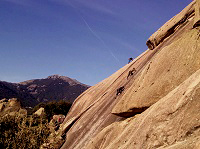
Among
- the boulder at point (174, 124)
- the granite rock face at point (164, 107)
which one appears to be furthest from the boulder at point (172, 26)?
the boulder at point (174, 124)

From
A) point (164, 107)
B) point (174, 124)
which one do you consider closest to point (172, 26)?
point (164, 107)

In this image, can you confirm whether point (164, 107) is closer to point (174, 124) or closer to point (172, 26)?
point (174, 124)

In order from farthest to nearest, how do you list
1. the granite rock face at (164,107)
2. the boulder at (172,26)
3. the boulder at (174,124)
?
1. the boulder at (172,26)
2. the granite rock face at (164,107)
3. the boulder at (174,124)

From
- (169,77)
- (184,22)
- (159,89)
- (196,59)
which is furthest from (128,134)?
(184,22)

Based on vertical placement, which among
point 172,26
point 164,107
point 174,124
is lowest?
point 174,124

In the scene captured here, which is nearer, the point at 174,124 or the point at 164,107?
the point at 174,124

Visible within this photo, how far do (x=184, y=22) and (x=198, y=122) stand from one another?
659 inches

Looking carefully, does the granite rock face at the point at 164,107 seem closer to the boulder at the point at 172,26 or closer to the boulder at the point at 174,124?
the boulder at the point at 174,124

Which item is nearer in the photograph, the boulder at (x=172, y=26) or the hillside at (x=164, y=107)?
the hillside at (x=164, y=107)

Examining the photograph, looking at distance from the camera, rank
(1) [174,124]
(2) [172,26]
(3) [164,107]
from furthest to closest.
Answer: (2) [172,26]
(3) [164,107]
(1) [174,124]

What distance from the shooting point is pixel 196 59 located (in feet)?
35.5

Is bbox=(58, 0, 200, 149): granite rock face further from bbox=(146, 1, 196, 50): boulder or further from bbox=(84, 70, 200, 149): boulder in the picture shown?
bbox=(146, 1, 196, 50): boulder

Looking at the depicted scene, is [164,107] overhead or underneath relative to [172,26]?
underneath

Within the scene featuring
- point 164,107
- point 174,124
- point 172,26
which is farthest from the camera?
point 172,26
